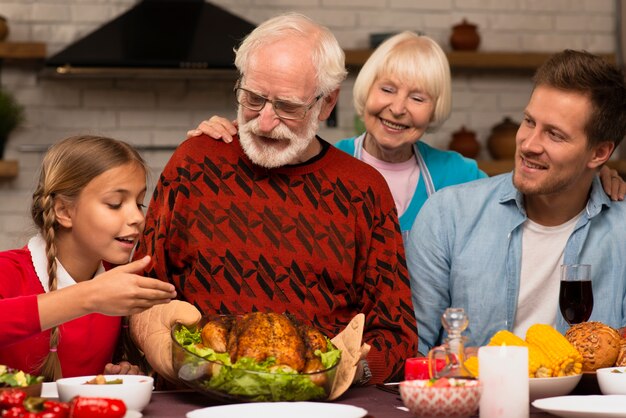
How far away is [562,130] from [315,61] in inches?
26.9

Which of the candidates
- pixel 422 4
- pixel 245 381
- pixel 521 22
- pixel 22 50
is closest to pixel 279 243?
pixel 245 381

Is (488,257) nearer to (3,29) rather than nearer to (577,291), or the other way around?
(577,291)

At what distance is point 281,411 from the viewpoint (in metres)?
1.70

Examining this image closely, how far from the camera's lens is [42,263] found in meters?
2.36

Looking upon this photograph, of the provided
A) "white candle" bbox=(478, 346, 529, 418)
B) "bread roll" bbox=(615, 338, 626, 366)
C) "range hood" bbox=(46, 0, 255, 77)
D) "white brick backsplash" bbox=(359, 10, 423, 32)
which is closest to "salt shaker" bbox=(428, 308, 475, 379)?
"white candle" bbox=(478, 346, 529, 418)

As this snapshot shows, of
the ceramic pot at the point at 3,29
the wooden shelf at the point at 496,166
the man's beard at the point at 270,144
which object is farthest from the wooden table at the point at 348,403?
the ceramic pot at the point at 3,29

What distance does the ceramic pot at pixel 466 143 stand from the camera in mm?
5473

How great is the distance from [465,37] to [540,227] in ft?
9.70

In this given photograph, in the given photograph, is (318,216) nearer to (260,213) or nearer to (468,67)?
(260,213)

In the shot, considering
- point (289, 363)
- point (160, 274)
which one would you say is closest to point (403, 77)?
point (160, 274)

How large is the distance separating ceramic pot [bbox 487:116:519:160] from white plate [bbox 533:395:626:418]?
371 cm

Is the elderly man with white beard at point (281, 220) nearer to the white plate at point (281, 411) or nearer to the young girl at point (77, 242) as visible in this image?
the young girl at point (77, 242)

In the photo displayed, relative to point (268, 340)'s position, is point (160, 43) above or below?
above

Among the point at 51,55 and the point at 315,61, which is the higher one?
the point at 51,55
